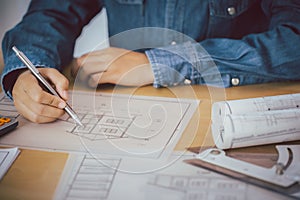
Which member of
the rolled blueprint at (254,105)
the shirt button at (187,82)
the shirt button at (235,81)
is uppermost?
the rolled blueprint at (254,105)

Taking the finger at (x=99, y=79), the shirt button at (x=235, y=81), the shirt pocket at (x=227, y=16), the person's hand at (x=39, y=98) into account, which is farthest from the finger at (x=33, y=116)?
the shirt pocket at (x=227, y=16)

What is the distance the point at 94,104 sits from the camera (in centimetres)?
58

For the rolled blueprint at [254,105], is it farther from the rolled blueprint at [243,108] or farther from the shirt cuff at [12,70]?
the shirt cuff at [12,70]

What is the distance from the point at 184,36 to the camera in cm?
76

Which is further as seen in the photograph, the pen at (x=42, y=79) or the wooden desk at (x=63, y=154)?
the pen at (x=42, y=79)

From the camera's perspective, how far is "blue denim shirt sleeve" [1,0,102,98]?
0.62m

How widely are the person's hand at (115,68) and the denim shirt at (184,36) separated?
0.02 m

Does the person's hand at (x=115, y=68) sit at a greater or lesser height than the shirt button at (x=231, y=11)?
greater

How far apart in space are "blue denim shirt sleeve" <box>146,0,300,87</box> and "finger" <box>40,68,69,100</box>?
0.12 m

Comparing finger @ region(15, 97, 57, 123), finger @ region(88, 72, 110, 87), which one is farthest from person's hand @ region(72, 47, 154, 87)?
finger @ region(15, 97, 57, 123)

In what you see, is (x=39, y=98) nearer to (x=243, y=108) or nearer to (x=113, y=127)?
(x=113, y=127)

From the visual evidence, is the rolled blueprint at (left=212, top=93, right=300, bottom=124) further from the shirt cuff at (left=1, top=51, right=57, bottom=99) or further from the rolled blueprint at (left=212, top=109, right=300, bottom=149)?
the shirt cuff at (left=1, top=51, right=57, bottom=99)

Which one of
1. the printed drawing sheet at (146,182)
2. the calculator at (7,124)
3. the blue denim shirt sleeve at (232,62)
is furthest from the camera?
the blue denim shirt sleeve at (232,62)

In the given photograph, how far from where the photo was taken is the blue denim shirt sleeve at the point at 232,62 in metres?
0.62
